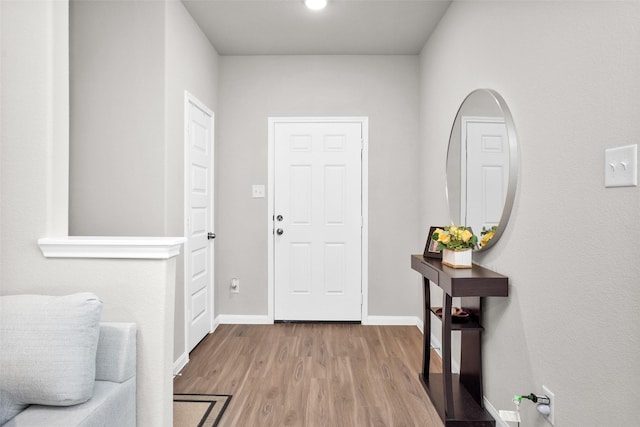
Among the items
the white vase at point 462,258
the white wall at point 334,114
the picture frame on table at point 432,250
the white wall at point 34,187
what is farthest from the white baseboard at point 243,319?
the white vase at point 462,258

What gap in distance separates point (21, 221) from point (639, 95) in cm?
234

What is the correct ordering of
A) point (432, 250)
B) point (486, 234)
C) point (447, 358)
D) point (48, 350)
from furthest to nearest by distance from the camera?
point (432, 250)
point (486, 234)
point (447, 358)
point (48, 350)

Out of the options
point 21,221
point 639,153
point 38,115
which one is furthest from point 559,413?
point 38,115

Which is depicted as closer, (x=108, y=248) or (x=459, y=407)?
(x=108, y=248)

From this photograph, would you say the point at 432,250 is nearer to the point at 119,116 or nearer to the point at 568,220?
the point at 568,220

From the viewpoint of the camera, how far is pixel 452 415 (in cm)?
201

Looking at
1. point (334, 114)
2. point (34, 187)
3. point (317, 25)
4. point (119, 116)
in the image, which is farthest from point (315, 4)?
point (34, 187)

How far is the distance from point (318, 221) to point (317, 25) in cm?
174

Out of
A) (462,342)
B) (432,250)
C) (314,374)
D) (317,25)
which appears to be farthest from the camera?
(317,25)

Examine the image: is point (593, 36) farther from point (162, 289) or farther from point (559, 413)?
point (162, 289)

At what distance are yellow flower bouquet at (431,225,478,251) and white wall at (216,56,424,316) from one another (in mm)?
1649

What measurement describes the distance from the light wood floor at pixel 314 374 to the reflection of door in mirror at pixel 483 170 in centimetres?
114

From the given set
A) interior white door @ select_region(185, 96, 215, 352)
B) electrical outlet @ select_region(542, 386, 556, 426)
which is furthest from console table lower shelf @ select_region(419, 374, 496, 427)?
interior white door @ select_region(185, 96, 215, 352)

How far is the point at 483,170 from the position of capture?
7.21ft
